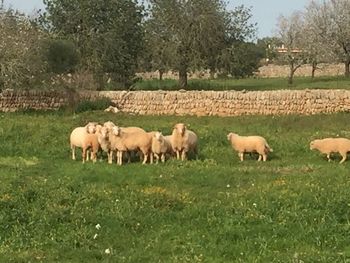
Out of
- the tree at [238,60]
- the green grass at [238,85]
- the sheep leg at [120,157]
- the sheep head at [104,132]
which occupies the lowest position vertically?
the sheep leg at [120,157]

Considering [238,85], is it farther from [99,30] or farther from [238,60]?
[99,30]

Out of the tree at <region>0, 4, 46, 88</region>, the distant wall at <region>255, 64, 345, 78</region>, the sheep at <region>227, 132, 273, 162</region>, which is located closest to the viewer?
the sheep at <region>227, 132, 273, 162</region>

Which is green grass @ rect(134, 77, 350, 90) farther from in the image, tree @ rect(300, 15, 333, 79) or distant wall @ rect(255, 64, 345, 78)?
distant wall @ rect(255, 64, 345, 78)

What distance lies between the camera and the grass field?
10.9m

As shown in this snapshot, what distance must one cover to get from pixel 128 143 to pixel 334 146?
19.6ft

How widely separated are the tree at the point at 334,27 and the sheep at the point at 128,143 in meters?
45.5

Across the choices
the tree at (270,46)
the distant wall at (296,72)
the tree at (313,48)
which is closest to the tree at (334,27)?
the tree at (313,48)

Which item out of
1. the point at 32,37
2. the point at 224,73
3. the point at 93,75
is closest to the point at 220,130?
the point at 32,37

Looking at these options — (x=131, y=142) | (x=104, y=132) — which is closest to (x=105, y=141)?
(x=104, y=132)

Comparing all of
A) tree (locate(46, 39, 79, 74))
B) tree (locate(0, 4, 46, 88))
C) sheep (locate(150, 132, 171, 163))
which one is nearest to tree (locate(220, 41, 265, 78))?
tree (locate(46, 39, 79, 74))

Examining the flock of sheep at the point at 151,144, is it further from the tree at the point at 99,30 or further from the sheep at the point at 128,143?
the tree at the point at 99,30

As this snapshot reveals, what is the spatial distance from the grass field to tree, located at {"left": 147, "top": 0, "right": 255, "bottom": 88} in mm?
33817

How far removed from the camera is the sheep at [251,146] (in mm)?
20938

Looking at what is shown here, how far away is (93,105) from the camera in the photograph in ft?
120
